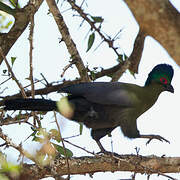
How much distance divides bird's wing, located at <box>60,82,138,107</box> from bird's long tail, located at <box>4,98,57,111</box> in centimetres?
29

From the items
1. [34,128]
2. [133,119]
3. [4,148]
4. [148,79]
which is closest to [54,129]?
[34,128]

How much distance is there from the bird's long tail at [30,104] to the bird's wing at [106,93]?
287 millimetres

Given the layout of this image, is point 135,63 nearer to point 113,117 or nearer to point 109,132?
point 113,117

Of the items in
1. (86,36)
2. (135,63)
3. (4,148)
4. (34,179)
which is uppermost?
(86,36)

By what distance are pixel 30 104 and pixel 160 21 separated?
2.68 metres

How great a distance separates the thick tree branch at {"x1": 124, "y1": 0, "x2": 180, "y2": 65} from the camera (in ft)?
5.43

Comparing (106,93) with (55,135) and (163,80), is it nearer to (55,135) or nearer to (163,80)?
(163,80)

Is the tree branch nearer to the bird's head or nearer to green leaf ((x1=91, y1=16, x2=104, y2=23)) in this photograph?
green leaf ((x1=91, y1=16, x2=104, y2=23))

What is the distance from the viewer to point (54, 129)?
3.66 meters

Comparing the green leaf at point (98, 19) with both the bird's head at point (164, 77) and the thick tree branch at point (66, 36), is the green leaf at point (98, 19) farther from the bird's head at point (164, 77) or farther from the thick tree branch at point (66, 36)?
the bird's head at point (164, 77)

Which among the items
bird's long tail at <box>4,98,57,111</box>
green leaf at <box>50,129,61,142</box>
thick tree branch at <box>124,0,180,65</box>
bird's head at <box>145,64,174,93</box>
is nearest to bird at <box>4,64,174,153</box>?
bird's long tail at <box>4,98,57,111</box>

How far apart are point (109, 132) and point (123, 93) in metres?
0.57

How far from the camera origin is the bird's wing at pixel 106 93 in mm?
4367

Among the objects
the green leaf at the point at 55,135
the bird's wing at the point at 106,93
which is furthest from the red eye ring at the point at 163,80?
the green leaf at the point at 55,135
